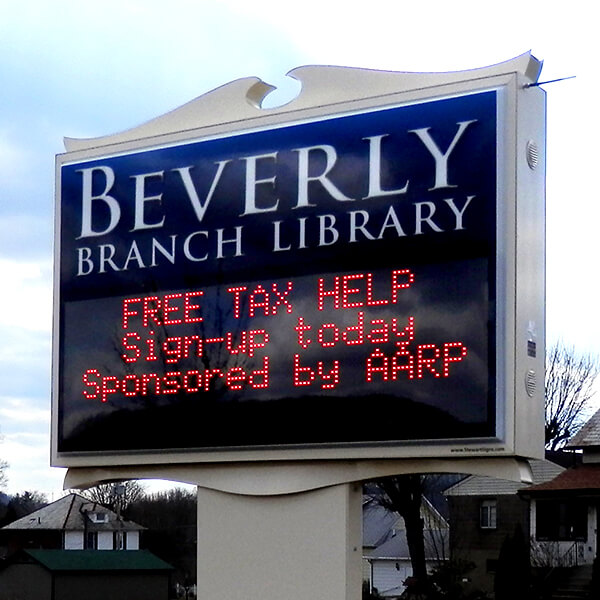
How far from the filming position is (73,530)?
60219 millimetres

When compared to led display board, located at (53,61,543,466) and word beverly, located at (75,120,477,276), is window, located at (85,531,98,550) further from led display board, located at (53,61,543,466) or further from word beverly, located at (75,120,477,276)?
word beverly, located at (75,120,477,276)

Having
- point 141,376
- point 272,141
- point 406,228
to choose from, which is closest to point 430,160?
point 406,228

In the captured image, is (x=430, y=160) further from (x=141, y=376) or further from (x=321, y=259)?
(x=141, y=376)

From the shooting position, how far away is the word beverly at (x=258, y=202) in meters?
10.3

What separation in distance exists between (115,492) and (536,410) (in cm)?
6326

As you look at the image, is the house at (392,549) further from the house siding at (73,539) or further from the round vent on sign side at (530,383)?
the round vent on sign side at (530,383)

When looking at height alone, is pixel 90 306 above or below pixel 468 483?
above

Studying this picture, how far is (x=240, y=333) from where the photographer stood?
1102 cm

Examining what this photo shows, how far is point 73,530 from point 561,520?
29415 millimetres

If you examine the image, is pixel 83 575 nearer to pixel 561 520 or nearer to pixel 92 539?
pixel 561 520

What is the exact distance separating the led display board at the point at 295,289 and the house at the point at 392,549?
123 ft

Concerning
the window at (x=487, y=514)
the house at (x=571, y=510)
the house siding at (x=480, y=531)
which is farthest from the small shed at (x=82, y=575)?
the window at (x=487, y=514)

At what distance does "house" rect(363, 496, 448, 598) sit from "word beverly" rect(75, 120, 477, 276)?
37459mm

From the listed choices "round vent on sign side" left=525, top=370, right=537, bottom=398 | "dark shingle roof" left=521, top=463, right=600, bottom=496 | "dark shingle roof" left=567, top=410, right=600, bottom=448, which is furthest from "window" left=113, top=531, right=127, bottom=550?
"round vent on sign side" left=525, top=370, right=537, bottom=398
